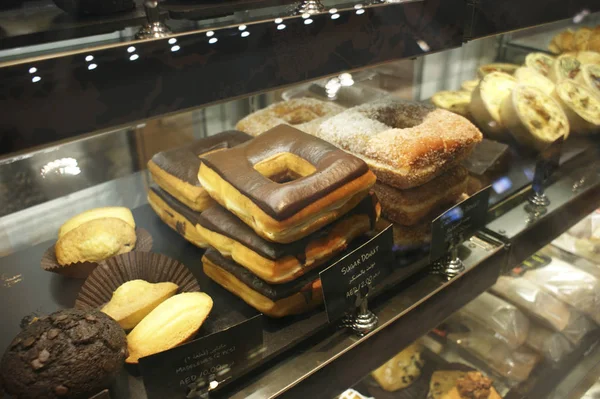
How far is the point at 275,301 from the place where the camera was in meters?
1.33

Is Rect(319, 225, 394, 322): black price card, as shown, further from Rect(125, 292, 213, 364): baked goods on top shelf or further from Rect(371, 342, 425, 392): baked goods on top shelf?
Rect(371, 342, 425, 392): baked goods on top shelf

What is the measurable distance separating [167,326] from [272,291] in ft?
0.88

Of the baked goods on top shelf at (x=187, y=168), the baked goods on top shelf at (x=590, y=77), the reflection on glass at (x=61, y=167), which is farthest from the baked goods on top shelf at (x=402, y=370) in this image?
the baked goods on top shelf at (x=590, y=77)

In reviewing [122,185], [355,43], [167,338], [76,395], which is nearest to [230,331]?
[167,338]

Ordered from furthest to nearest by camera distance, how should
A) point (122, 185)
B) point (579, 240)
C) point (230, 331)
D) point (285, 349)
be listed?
point (579, 240)
point (122, 185)
point (285, 349)
point (230, 331)

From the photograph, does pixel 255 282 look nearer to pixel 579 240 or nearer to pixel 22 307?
pixel 22 307

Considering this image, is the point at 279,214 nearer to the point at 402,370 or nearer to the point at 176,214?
the point at 176,214

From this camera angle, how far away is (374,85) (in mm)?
2396

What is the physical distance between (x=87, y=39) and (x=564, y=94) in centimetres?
203

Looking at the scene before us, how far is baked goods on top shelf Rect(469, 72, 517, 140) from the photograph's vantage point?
85.5 inches

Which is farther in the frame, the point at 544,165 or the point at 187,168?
the point at 544,165

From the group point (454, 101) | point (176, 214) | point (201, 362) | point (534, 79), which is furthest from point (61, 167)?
point (534, 79)

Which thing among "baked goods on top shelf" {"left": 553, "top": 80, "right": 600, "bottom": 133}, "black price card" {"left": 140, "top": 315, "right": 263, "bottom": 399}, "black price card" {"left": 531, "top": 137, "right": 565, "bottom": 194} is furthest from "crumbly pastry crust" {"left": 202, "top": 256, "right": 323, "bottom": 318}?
"baked goods on top shelf" {"left": 553, "top": 80, "right": 600, "bottom": 133}

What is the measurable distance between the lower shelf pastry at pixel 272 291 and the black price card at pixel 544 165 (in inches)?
42.7
